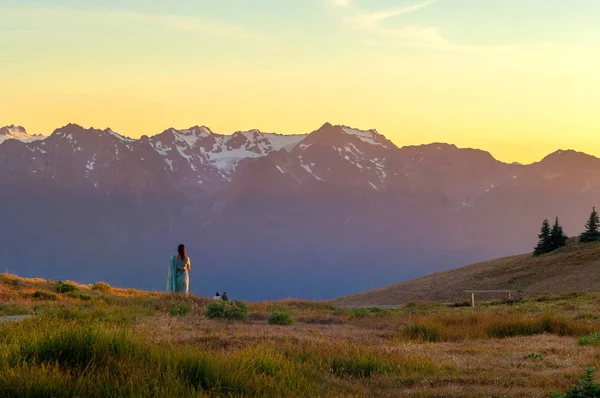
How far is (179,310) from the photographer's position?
21.0 m

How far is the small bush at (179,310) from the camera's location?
20.8m

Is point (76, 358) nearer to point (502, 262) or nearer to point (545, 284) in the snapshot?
point (545, 284)

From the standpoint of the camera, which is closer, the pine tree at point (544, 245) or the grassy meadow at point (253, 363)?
the grassy meadow at point (253, 363)

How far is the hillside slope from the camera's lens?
165 feet

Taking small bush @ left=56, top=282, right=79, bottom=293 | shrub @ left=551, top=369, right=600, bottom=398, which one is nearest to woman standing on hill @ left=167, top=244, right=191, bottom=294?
small bush @ left=56, top=282, right=79, bottom=293

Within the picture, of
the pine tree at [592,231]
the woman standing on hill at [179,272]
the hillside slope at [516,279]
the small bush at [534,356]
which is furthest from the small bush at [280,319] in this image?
the pine tree at [592,231]

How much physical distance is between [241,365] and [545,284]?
48073 mm

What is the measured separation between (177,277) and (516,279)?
4138 cm

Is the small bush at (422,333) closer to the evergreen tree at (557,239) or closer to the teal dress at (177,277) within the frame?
the teal dress at (177,277)

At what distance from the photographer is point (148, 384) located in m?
7.72

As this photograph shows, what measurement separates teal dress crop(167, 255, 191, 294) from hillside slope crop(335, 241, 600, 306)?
3310cm

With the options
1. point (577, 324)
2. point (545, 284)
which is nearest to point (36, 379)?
point (577, 324)

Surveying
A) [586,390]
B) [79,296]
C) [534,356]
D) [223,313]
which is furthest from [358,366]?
[79,296]

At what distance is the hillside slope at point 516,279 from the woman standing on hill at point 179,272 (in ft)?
109
